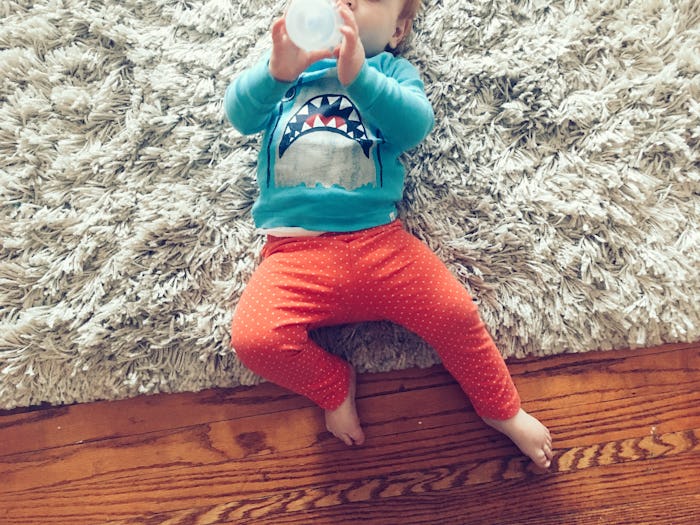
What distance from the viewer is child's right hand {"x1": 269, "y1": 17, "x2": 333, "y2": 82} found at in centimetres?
62

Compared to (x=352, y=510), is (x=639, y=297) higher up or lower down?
higher up

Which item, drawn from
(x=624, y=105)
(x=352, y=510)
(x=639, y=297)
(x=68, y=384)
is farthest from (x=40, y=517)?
(x=624, y=105)

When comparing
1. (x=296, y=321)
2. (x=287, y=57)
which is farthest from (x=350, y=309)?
(x=287, y=57)

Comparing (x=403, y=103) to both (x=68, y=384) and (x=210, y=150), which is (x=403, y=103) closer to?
(x=210, y=150)

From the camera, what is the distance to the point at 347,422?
0.71 meters

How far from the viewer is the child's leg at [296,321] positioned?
0.66m

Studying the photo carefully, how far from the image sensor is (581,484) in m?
0.72

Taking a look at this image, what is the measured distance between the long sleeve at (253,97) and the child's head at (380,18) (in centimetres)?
12

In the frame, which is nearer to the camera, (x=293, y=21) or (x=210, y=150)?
(x=293, y=21)

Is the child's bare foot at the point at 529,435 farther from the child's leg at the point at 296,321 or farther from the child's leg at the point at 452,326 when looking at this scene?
the child's leg at the point at 296,321

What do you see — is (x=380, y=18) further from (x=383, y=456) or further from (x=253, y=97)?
A: (x=383, y=456)

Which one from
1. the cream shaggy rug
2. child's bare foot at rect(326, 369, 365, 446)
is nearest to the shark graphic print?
the cream shaggy rug

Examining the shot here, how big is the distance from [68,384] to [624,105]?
85 cm

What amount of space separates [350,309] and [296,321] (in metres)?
0.08
